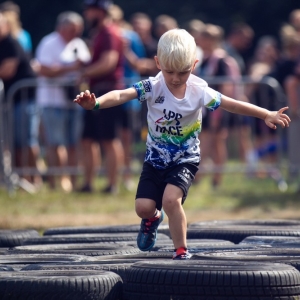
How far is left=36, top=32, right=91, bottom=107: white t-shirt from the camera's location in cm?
1169

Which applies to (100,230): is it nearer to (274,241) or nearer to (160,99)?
(274,241)

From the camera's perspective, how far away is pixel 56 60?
11711 millimetres

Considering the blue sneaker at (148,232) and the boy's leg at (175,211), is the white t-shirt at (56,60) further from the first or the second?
the boy's leg at (175,211)

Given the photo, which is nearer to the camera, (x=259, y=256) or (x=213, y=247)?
(x=259, y=256)

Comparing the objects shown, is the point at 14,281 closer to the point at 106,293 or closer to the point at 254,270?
the point at 106,293

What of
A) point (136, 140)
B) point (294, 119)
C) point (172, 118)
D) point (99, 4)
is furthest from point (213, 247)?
point (136, 140)

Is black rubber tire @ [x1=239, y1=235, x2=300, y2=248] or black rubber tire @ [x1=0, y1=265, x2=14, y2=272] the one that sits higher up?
black rubber tire @ [x1=0, y1=265, x2=14, y2=272]

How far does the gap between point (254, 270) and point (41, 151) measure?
9.09 meters

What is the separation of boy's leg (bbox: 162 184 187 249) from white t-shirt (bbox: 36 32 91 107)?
22.4 feet

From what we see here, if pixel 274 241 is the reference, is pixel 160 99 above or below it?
above

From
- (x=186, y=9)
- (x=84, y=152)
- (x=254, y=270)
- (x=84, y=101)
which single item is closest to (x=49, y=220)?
(x=84, y=152)

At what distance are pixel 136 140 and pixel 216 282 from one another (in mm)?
8217

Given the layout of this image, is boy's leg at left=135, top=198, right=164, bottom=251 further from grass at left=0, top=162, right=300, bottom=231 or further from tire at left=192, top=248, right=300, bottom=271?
grass at left=0, top=162, right=300, bottom=231

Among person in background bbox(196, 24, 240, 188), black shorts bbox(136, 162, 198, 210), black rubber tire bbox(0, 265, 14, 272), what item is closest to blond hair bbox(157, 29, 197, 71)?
black shorts bbox(136, 162, 198, 210)
